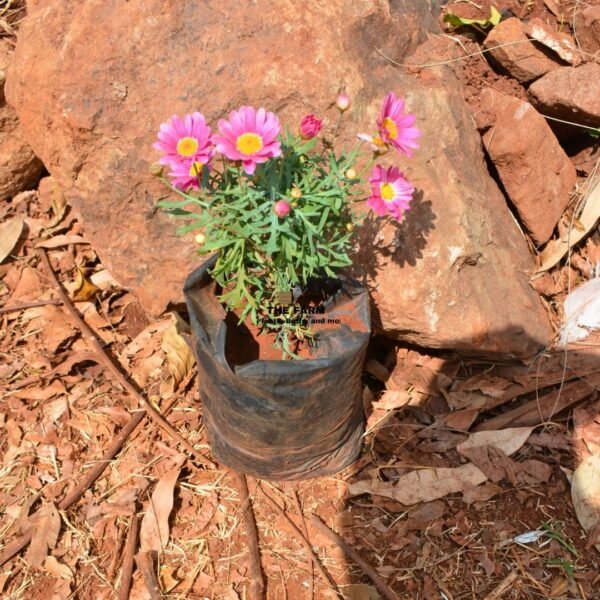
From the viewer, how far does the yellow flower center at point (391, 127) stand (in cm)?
205

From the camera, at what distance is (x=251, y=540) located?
8.70 ft

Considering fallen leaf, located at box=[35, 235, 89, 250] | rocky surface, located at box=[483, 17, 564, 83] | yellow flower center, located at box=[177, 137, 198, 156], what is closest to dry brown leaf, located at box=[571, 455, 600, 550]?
rocky surface, located at box=[483, 17, 564, 83]

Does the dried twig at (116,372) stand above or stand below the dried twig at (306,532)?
above

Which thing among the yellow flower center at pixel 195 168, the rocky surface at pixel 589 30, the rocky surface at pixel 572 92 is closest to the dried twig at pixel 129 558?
the yellow flower center at pixel 195 168

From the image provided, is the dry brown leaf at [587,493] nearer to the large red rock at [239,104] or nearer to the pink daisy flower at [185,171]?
the large red rock at [239,104]

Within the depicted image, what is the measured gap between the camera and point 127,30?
2742 mm

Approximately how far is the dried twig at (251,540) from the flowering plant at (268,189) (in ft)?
2.50

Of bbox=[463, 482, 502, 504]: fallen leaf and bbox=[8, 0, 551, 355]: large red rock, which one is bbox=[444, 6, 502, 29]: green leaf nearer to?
bbox=[8, 0, 551, 355]: large red rock

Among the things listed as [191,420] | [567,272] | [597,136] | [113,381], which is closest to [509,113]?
[597,136]

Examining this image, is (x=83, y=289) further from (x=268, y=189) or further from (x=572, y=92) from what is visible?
(x=572, y=92)

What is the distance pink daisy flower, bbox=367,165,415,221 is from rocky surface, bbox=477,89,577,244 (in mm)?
1303

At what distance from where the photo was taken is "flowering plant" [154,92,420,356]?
1953 mm

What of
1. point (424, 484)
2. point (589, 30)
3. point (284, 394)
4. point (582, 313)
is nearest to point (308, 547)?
point (424, 484)

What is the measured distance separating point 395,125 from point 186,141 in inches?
26.1
